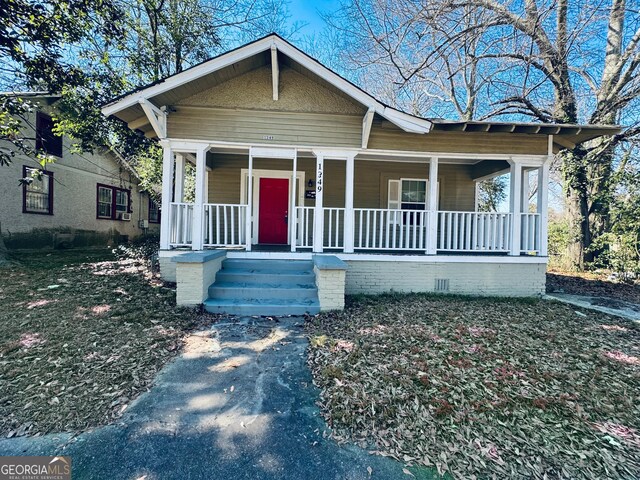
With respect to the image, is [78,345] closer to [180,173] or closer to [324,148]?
[180,173]

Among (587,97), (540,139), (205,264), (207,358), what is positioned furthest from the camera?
(587,97)

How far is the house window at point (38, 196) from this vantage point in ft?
37.7

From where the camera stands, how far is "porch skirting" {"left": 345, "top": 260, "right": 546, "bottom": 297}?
6.95 meters

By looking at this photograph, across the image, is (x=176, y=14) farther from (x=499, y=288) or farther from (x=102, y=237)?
(x=499, y=288)

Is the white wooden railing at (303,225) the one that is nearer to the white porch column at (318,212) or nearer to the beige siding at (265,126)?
the white porch column at (318,212)

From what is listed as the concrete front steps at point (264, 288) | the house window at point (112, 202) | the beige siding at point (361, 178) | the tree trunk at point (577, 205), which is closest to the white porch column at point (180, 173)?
the beige siding at point (361, 178)

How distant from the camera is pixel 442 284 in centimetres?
710

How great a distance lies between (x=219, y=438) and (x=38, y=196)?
47.2 feet

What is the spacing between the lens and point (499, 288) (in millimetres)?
7176

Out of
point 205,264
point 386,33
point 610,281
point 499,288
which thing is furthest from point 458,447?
point 386,33

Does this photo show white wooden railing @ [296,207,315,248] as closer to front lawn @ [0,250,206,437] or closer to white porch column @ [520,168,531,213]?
front lawn @ [0,250,206,437]

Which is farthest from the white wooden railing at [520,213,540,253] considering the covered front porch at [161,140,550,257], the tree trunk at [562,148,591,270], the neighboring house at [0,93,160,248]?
the neighboring house at [0,93,160,248]

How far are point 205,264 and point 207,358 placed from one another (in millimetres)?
2051

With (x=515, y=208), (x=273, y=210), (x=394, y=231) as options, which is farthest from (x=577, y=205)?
(x=273, y=210)
